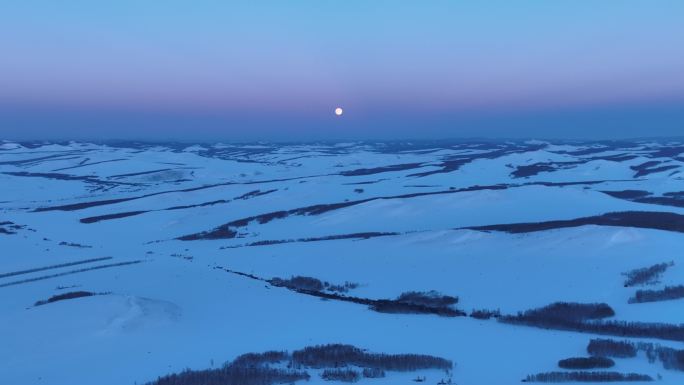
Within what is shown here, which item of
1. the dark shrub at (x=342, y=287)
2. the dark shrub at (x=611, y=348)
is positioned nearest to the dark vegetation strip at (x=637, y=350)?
the dark shrub at (x=611, y=348)

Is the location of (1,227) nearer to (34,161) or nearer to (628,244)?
(628,244)

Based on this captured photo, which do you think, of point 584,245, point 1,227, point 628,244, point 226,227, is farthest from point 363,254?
point 1,227

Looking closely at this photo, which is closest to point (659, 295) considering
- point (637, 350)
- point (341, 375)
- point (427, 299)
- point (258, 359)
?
point (637, 350)

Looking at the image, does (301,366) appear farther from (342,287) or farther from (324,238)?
(324,238)

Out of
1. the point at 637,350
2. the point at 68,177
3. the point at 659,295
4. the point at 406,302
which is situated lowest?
the point at 68,177

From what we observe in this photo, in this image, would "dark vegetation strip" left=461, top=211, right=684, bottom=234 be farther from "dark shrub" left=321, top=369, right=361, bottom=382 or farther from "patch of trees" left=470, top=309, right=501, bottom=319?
"dark shrub" left=321, top=369, right=361, bottom=382

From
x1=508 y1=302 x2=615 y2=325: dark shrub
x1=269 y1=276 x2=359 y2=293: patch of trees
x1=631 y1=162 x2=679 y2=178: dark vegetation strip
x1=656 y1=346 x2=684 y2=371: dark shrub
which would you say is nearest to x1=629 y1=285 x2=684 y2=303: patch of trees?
x1=508 y1=302 x2=615 y2=325: dark shrub

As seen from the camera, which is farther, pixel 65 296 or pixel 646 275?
pixel 646 275

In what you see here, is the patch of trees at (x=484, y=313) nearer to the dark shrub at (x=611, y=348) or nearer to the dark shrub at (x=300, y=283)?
the dark shrub at (x=611, y=348)
